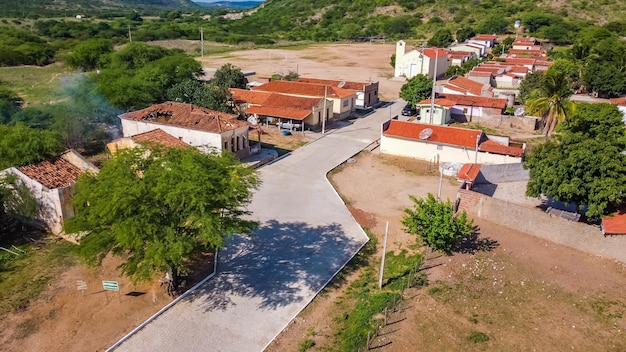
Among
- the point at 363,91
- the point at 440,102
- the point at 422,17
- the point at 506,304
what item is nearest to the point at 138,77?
the point at 363,91

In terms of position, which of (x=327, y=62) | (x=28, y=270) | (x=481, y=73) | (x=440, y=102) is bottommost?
(x=28, y=270)

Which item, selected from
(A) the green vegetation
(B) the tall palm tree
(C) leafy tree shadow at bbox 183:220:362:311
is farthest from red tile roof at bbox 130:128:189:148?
(B) the tall palm tree

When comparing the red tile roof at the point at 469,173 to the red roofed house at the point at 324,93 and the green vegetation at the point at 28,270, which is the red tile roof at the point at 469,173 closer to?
the red roofed house at the point at 324,93

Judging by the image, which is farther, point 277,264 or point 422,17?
point 422,17

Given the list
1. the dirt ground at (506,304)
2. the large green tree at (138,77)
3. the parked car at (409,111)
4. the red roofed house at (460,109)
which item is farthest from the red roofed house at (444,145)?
the large green tree at (138,77)

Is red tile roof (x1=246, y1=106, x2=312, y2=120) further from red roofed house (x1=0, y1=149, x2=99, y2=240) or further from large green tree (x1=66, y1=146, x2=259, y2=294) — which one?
large green tree (x1=66, y1=146, x2=259, y2=294)

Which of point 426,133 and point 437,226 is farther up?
point 426,133

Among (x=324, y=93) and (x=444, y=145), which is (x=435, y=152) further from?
(x=324, y=93)
